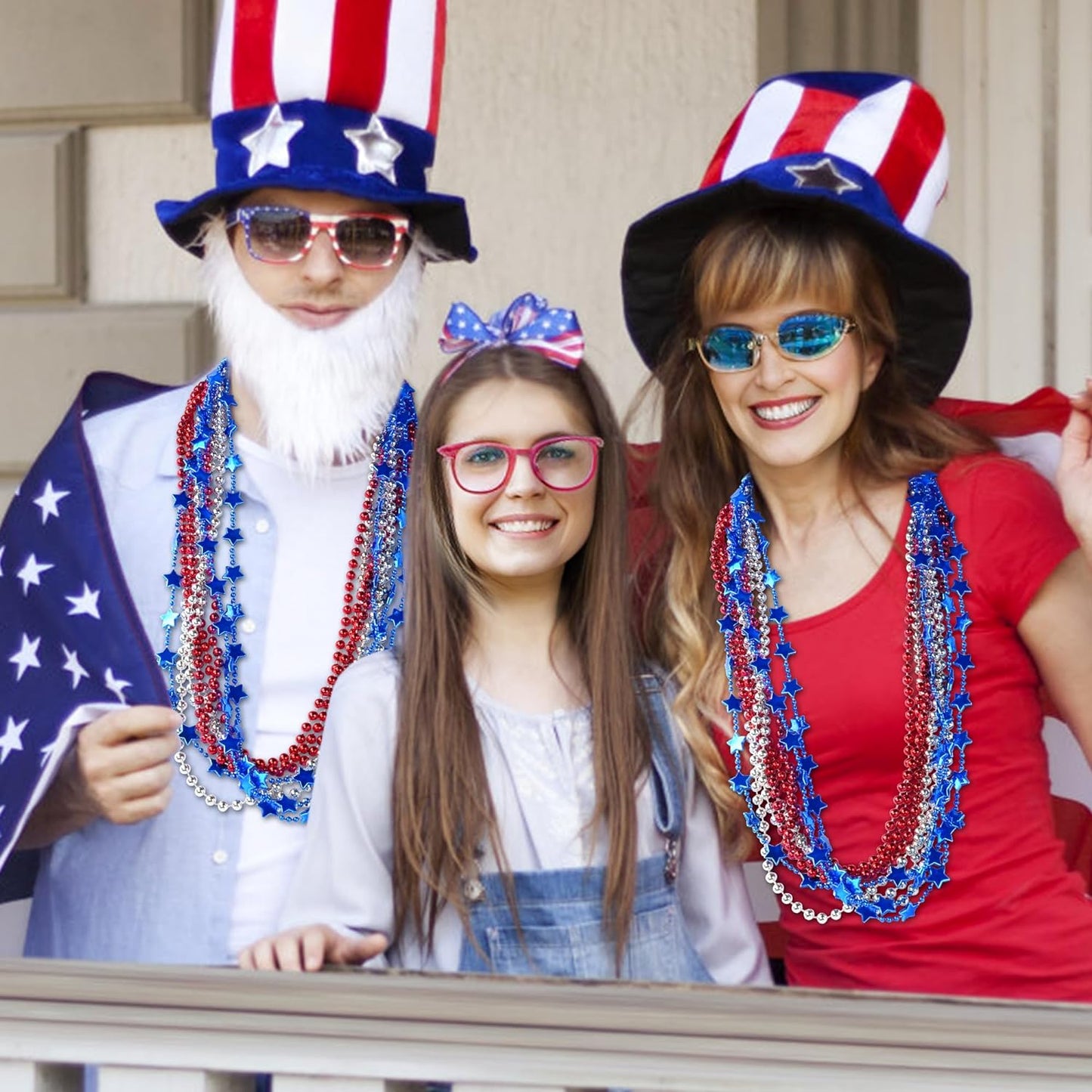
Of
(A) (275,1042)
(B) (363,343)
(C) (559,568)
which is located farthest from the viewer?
(B) (363,343)

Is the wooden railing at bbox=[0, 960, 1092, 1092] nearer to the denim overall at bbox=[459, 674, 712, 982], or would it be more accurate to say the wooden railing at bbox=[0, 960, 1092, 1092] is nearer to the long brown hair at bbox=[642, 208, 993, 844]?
the denim overall at bbox=[459, 674, 712, 982]

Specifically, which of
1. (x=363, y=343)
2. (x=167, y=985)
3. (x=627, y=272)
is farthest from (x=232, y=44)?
(x=167, y=985)

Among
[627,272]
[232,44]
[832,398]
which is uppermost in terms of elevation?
[232,44]

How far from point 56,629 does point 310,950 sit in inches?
28.2

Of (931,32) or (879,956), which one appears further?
(931,32)

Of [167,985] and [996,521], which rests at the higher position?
[996,521]

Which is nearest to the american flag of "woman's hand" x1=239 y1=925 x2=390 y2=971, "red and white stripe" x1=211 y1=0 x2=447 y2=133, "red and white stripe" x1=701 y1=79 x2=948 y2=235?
"woman's hand" x1=239 y1=925 x2=390 y2=971

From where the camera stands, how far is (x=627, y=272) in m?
2.60

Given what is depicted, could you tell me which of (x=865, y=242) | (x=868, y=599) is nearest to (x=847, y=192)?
(x=865, y=242)

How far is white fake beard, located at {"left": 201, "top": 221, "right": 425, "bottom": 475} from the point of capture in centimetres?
266

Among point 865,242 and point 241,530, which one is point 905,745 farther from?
point 241,530

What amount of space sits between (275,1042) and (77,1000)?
0.64 feet

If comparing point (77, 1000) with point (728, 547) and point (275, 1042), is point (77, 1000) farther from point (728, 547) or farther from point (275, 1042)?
point (728, 547)

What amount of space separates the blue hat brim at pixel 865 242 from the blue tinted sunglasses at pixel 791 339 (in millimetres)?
139
